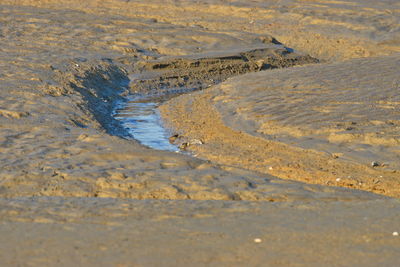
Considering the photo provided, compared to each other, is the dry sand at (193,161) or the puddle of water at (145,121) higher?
the dry sand at (193,161)

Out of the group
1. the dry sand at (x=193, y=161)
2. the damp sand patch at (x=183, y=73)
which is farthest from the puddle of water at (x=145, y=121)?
the dry sand at (x=193, y=161)

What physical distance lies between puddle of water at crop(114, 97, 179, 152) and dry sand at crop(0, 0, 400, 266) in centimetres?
22

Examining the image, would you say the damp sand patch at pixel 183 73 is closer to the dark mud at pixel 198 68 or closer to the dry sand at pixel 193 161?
the dark mud at pixel 198 68

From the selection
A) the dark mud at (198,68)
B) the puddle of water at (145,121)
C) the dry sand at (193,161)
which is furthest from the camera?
the dark mud at (198,68)

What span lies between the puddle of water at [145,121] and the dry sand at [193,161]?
220mm

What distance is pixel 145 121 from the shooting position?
10.8 m

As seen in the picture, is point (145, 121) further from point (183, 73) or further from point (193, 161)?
point (193, 161)

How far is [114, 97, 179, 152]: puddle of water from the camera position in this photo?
9312 millimetres

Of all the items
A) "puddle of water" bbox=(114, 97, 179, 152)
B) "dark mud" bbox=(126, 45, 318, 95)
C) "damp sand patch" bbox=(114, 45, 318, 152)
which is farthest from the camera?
"dark mud" bbox=(126, 45, 318, 95)

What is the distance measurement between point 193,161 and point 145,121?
4.10 m

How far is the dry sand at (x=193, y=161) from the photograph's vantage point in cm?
454

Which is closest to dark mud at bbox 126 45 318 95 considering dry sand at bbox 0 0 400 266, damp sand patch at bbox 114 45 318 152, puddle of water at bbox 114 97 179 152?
damp sand patch at bbox 114 45 318 152

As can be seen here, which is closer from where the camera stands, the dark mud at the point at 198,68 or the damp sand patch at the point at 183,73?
the damp sand patch at the point at 183,73

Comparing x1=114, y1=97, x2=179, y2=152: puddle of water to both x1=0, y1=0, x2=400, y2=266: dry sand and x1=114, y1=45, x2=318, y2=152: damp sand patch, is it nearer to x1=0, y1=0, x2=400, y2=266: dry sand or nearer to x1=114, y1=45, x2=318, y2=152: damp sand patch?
x1=114, y1=45, x2=318, y2=152: damp sand patch
